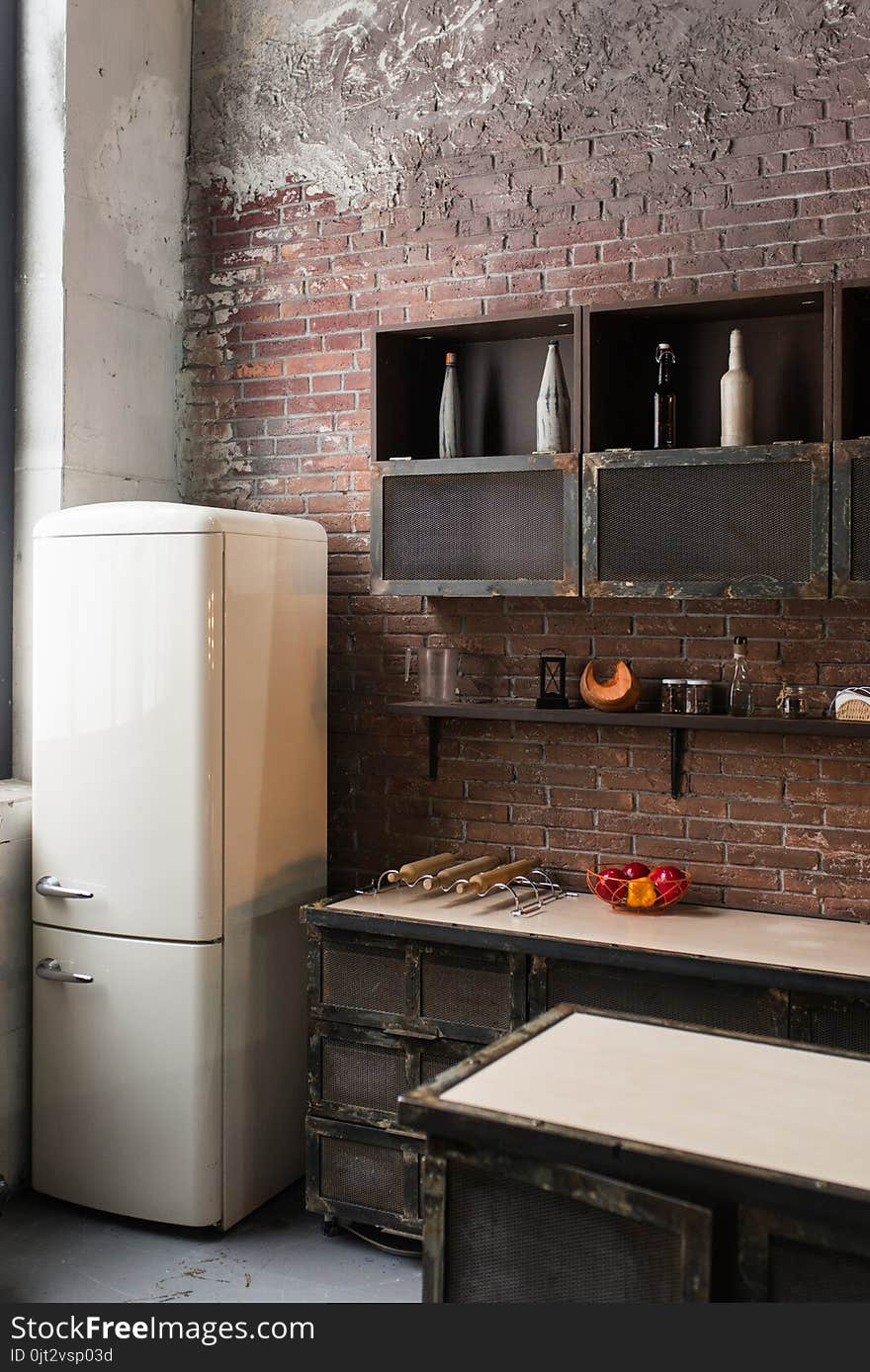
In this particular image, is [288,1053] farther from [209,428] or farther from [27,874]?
[209,428]

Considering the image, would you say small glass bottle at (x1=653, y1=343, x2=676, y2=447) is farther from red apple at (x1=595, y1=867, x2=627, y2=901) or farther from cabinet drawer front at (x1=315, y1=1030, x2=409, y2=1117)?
cabinet drawer front at (x1=315, y1=1030, x2=409, y2=1117)

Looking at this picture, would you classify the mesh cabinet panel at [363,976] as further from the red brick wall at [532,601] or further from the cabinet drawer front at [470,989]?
the red brick wall at [532,601]

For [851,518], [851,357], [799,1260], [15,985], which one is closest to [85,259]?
[15,985]

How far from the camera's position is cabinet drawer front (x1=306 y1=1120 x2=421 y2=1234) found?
3182 millimetres

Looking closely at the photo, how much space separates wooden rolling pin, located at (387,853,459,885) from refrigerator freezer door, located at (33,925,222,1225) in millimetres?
530

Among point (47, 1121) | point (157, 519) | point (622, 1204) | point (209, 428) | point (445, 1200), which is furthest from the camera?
point (209, 428)

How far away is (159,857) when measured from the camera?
3273mm

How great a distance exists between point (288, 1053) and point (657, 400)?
82.0 inches

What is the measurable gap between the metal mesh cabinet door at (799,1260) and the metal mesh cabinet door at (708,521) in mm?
1672

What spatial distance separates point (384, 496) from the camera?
3520 millimetres

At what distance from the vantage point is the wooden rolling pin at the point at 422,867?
343cm

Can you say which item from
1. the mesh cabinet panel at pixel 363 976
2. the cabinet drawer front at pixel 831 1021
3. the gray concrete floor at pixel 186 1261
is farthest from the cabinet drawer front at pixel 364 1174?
the cabinet drawer front at pixel 831 1021

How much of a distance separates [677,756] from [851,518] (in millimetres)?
842

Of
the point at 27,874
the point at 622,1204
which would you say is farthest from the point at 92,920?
the point at 622,1204
